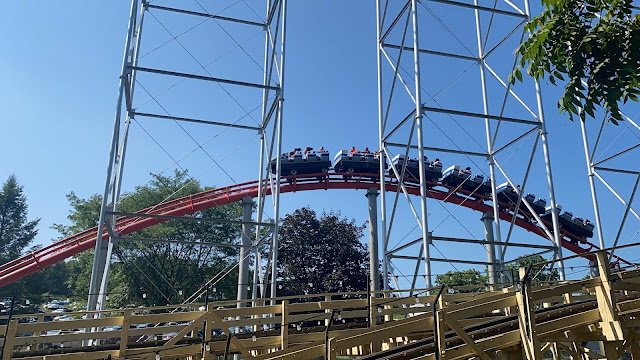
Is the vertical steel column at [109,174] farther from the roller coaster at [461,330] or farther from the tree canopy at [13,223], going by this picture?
the tree canopy at [13,223]

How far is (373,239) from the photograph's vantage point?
23922 millimetres

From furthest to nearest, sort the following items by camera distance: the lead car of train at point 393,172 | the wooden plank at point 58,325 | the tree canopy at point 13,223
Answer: the tree canopy at point 13,223, the lead car of train at point 393,172, the wooden plank at point 58,325

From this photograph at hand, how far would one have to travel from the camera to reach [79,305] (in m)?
34.1

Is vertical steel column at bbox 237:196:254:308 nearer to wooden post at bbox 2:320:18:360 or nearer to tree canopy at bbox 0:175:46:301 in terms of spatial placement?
wooden post at bbox 2:320:18:360

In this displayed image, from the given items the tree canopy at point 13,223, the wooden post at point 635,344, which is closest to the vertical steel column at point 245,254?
the wooden post at point 635,344

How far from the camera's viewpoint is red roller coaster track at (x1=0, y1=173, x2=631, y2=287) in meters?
22.2

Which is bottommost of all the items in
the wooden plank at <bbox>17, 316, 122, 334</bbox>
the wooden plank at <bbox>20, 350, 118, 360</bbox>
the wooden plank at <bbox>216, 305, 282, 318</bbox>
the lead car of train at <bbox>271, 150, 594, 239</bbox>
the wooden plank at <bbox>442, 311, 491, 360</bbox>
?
the wooden plank at <bbox>20, 350, 118, 360</bbox>

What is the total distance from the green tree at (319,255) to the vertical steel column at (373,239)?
639cm

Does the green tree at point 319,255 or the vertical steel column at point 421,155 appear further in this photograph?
the green tree at point 319,255

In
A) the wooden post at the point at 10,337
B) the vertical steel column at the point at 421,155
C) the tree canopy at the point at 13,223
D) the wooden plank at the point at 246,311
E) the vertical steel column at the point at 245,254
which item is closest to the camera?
the wooden post at the point at 10,337

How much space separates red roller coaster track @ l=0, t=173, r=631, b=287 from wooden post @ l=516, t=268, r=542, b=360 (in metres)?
Result: 11.4

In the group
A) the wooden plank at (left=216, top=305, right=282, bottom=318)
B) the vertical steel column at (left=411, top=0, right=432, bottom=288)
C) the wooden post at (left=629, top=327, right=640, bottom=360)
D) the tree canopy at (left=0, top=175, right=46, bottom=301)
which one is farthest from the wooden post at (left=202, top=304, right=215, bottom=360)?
the tree canopy at (left=0, top=175, right=46, bottom=301)

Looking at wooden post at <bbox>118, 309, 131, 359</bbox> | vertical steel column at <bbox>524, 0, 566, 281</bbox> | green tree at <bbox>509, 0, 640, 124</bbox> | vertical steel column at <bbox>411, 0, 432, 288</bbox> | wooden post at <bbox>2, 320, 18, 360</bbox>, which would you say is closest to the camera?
green tree at <bbox>509, 0, 640, 124</bbox>

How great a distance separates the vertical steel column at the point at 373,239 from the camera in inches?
891
